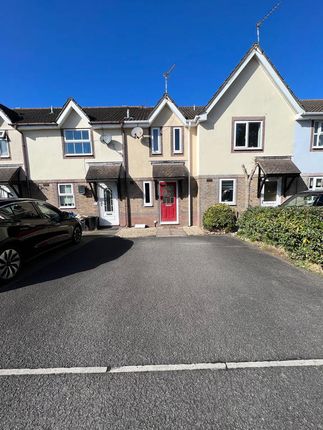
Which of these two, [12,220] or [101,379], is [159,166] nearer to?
[12,220]

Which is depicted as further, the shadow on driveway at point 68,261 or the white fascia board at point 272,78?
the white fascia board at point 272,78

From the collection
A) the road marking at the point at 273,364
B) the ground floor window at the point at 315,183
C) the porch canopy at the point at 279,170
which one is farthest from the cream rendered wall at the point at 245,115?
the road marking at the point at 273,364

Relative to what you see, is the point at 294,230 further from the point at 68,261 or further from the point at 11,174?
the point at 11,174

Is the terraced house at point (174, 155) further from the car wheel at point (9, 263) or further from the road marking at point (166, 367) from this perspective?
the road marking at point (166, 367)

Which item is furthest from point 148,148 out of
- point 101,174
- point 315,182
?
point 315,182

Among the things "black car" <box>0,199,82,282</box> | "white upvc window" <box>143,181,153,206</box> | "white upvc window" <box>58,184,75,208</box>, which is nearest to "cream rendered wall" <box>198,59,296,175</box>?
"white upvc window" <box>143,181,153,206</box>

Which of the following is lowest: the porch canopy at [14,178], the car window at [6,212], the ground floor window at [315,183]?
the car window at [6,212]

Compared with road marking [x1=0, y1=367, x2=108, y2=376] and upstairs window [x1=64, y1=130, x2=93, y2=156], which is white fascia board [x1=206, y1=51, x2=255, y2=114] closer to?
upstairs window [x1=64, y1=130, x2=93, y2=156]

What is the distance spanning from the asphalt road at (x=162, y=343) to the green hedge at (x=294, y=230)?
2.02ft

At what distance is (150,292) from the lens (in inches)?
161

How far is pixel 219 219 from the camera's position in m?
10.4

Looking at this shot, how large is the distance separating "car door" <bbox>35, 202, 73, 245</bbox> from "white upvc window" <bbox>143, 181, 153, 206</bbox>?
5619 millimetres

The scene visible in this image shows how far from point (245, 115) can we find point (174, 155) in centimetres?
422

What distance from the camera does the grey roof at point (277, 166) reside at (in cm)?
1087
